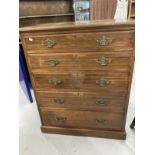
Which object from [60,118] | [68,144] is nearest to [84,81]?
[60,118]

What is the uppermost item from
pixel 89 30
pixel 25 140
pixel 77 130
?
pixel 89 30

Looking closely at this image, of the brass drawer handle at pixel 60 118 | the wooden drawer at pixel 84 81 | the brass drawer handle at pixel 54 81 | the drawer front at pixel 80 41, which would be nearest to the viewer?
the drawer front at pixel 80 41

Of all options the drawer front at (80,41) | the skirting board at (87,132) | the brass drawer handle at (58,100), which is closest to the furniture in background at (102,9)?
the drawer front at (80,41)

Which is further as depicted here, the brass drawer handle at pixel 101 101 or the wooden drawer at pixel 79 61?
the brass drawer handle at pixel 101 101

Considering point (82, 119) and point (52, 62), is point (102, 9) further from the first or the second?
point (82, 119)

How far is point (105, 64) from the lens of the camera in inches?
48.1

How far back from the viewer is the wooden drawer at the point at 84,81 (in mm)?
1277

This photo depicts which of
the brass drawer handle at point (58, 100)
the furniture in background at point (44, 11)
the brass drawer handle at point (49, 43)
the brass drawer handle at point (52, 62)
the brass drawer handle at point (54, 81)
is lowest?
the brass drawer handle at point (58, 100)

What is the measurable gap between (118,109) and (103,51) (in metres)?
0.56

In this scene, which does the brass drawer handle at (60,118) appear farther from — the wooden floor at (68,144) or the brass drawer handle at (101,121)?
the brass drawer handle at (101,121)

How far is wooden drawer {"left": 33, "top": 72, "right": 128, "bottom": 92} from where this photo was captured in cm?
128

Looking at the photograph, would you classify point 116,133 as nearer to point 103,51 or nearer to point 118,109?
point 118,109

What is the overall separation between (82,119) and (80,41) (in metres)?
0.78
